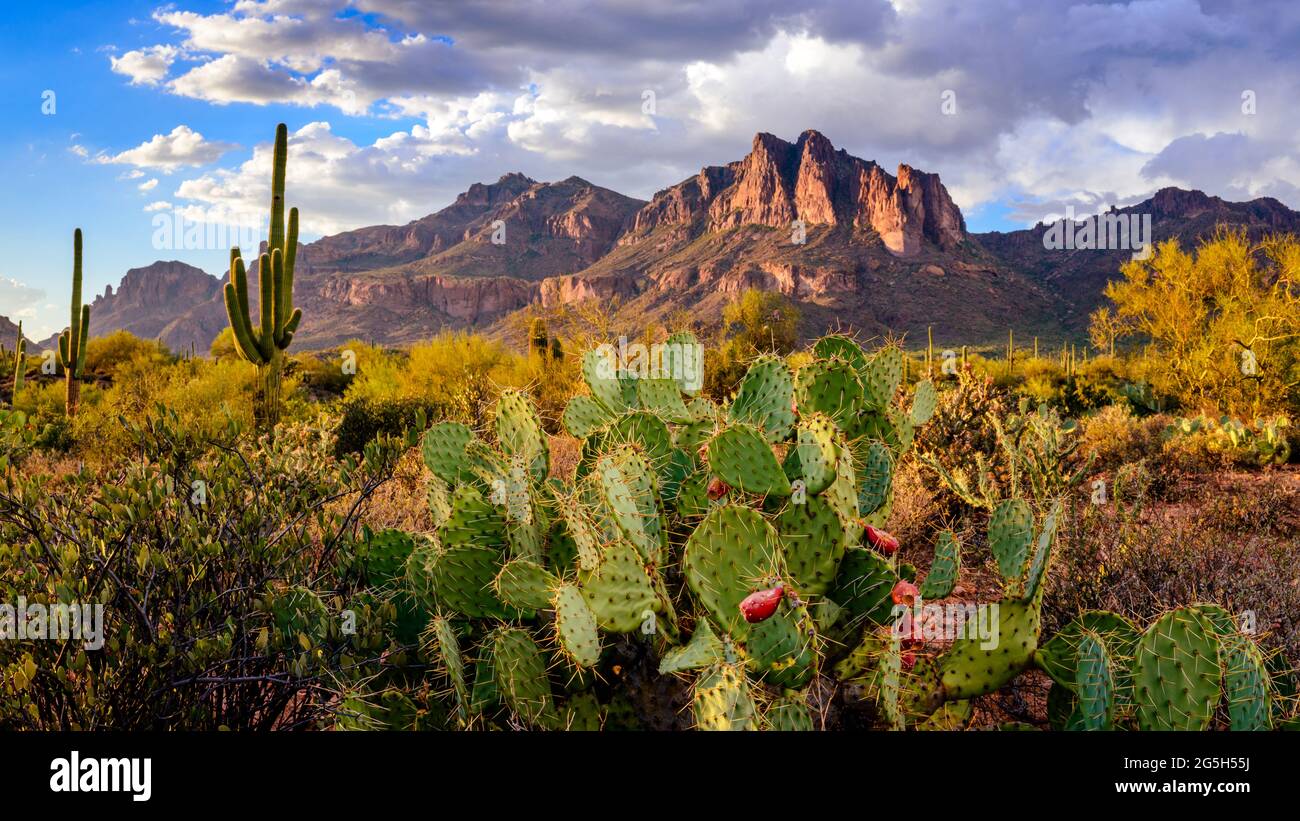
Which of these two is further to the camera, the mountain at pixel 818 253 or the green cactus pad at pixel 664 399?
the mountain at pixel 818 253

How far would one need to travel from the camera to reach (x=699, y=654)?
210 cm

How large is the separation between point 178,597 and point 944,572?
2.77 metres

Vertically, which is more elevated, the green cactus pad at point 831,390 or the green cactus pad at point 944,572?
the green cactus pad at point 831,390

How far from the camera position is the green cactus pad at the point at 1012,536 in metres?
2.82

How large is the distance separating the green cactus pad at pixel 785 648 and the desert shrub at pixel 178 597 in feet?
4.38

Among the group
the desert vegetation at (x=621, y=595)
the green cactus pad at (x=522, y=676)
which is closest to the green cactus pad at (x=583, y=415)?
the desert vegetation at (x=621, y=595)

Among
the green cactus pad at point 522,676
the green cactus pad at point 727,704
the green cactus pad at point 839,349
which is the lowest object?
the green cactus pad at point 522,676

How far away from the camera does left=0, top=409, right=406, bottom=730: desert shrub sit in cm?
271

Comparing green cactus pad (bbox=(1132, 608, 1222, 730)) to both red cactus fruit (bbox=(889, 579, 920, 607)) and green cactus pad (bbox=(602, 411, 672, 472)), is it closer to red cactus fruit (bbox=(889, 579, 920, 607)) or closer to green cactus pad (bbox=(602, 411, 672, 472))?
red cactus fruit (bbox=(889, 579, 920, 607))

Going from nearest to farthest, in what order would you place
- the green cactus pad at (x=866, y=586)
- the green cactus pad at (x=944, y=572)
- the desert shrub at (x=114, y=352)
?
the green cactus pad at (x=866, y=586) → the green cactus pad at (x=944, y=572) → the desert shrub at (x=114, y=352)

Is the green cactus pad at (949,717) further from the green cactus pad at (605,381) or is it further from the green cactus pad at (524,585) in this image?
the green cactus pad at (605,381)

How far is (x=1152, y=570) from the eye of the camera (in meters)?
5.00
